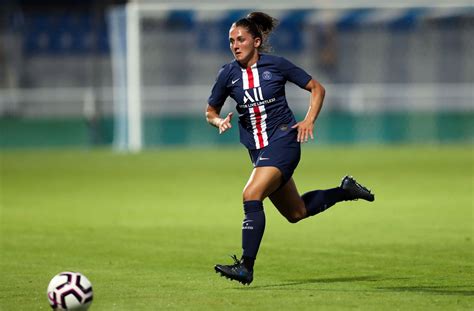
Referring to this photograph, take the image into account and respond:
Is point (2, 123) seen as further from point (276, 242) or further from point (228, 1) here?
point (276, 242)

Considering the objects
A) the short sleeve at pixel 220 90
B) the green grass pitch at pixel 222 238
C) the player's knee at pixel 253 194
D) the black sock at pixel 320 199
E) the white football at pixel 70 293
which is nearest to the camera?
the white football at pixel 70 293

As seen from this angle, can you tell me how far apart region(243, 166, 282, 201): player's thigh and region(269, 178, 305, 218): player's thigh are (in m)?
0.45

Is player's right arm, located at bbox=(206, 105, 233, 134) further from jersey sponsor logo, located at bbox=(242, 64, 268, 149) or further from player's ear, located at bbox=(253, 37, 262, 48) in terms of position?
player's ear, located at bbox=(253, 37, 262, 48)

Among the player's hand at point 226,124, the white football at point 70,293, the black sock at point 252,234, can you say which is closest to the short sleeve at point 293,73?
the player's hand at point 226,124

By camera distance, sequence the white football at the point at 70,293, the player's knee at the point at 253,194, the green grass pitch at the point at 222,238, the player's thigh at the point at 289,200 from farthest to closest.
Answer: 1. the player's thigh at the point at 289,200
2. the player's knee at the point at 253,194
3. the green grass pitch at the point at 222,238
4. the white football at the point at 70,293

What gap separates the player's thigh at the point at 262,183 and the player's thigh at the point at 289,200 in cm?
45

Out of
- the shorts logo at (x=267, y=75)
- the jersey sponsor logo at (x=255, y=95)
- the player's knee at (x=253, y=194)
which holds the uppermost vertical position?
the shorts logo at (x=267, y=75)

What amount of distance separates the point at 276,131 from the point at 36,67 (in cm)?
2418

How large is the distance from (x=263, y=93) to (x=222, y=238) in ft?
12.1

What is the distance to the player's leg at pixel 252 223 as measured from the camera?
29.0 feet

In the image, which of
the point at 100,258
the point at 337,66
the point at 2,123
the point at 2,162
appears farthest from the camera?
the point at 337,66

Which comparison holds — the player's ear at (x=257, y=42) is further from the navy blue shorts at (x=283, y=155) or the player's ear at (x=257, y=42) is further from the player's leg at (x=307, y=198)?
the player's leg at (x=307, y=198)

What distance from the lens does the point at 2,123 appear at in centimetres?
2894

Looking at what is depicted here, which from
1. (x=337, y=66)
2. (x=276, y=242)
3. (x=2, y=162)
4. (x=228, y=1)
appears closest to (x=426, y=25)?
(x=337, y=66)
